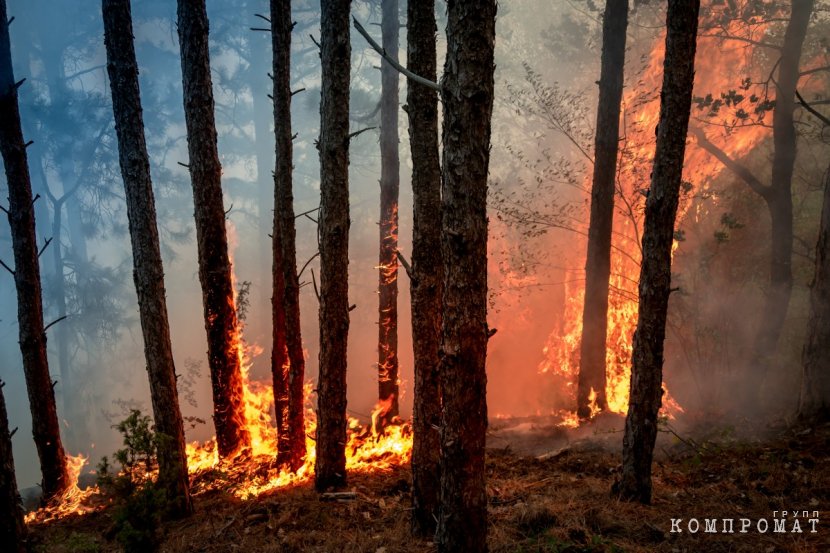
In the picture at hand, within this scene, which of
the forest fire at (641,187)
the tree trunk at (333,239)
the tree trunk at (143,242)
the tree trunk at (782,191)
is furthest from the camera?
the forest fire at (641,187)

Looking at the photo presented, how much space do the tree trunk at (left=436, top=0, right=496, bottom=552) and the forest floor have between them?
1.09 metres

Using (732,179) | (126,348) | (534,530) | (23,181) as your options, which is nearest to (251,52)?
(126,348)

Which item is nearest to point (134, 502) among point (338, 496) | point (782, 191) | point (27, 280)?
point (338, 496)

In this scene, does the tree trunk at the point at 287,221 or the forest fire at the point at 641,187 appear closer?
the tree trunk at the point at 287,221

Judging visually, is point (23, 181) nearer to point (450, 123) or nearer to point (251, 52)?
point (450, 123)

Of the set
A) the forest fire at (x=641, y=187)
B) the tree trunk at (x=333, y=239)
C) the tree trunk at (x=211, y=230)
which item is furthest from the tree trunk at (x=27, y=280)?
the forest fire at (x=641, y=187)

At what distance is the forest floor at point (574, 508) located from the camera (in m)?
4.85

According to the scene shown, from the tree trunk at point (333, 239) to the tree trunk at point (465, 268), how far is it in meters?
3.17

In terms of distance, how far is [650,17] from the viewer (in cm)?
1995

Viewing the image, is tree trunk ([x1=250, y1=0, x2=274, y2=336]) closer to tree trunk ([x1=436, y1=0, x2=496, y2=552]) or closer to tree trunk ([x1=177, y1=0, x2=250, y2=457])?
tree trunk ([x1=177, y1=0, x2=250, y2=457])

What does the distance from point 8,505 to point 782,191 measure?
15.5 m

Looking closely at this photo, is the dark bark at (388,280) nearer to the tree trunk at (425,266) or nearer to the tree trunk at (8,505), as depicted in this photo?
the tree trunk at (425,266)

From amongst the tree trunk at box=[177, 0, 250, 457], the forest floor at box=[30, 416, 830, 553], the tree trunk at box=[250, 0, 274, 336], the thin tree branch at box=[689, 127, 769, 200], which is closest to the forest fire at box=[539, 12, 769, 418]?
the thin tree branch at box=[689, 127, 769, 200]

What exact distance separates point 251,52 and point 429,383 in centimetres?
3278
